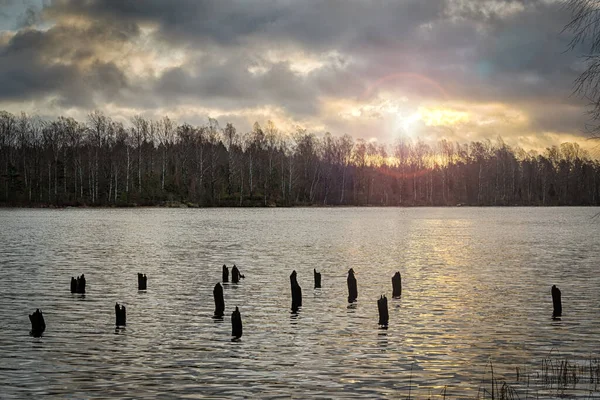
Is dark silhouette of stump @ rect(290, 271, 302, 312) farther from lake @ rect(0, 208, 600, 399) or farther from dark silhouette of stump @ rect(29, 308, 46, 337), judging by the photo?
dark silhouette of stump @ rect(29, 308, 46, 337)

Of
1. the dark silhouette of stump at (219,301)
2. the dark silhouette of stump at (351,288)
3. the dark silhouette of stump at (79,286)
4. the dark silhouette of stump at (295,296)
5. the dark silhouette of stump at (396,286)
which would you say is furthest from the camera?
the dark silhouette of stump at (79,286)

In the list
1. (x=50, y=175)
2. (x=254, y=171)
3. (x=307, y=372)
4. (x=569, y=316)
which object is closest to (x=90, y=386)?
(x=307, y=372)

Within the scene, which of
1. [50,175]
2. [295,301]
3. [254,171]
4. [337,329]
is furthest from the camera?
[254,171]

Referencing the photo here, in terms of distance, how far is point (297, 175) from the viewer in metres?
195

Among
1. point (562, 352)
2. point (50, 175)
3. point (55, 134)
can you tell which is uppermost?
point (55, 134)

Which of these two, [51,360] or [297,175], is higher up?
[297,175]

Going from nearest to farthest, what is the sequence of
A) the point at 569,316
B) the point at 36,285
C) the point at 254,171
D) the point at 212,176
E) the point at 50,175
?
1. the point at 569,316
2. the point at 36,285
3. the point at 50,175
4. the point at 212,176
5. the point at 254,171

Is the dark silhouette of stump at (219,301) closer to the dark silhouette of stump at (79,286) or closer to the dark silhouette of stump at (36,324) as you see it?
the dark silhouette of stump at (36,324)

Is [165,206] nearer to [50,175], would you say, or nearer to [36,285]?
[50,175]

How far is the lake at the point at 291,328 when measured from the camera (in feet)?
58.0

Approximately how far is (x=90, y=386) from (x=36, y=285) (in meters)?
21.9

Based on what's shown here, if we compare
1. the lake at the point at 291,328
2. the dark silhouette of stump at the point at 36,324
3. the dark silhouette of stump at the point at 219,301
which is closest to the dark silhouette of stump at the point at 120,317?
the lake at the point at 291,328

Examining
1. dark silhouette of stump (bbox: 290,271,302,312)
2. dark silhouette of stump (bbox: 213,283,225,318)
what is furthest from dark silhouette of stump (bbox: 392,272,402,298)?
dark silhouette of stump (bbox: 213,283,225,318)

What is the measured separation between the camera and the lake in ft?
58.0
